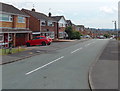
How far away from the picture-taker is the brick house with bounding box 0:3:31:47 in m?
25.8

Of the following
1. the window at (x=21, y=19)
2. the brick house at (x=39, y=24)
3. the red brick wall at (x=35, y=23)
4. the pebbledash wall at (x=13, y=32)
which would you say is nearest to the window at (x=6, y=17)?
the pebbledash wall at (x=13, y=32)

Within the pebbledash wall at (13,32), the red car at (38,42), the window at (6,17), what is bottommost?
the red car at (38,42)

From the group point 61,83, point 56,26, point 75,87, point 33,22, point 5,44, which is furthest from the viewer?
point 56,26

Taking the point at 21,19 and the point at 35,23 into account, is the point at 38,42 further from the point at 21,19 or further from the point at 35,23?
the point at 35,23

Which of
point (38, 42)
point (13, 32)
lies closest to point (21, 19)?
point (38, 42)

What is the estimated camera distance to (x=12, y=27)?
28594 mm

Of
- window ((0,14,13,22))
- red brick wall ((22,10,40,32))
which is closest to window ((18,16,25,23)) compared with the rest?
window ((0,14,13,22))

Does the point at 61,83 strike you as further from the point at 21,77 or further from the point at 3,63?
the point at 3,63

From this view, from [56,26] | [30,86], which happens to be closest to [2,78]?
[30,86]

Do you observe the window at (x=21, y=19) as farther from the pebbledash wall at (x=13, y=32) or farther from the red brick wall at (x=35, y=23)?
the red brick wall at (x=35, y=23)

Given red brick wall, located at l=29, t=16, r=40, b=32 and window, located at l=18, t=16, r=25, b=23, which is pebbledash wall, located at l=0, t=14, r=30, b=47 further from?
red brick wall, located at l=29, t=16, r=40, b=32

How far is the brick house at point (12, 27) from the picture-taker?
2582 centimetres

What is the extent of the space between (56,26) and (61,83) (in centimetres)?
4284

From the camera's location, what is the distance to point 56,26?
5062 centimetres
